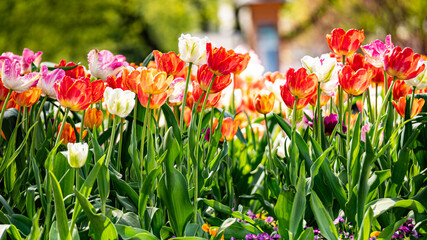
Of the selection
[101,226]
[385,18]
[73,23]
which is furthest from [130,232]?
[73,23]

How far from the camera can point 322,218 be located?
54.3 inches

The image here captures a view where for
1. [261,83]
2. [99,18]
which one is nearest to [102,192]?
[261,83]

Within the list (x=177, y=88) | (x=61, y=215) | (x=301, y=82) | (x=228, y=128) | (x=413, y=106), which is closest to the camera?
(x=61, y=215)

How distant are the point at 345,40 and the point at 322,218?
21.5 inches

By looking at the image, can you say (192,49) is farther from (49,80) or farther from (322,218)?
(322,218)

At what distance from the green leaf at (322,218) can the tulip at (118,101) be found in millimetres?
519

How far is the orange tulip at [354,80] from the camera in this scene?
1.48m

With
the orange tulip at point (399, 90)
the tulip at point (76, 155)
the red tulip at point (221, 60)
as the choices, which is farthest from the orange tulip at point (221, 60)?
the orange tulip at point (399, 90)

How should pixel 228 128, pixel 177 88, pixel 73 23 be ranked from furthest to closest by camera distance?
pixel 73 23
pixel 228 128
pixel 177 88

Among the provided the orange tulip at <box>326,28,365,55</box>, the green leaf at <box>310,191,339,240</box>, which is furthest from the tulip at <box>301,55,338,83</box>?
the green leaf at <box>310,191,339,240</box>

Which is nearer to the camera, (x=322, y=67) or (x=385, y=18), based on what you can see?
(x=322, y=67)

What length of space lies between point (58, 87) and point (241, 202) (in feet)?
2.58

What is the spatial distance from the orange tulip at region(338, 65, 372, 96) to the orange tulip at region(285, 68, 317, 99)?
83 millimetres

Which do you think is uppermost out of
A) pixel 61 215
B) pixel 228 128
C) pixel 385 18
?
pixel 385 18
